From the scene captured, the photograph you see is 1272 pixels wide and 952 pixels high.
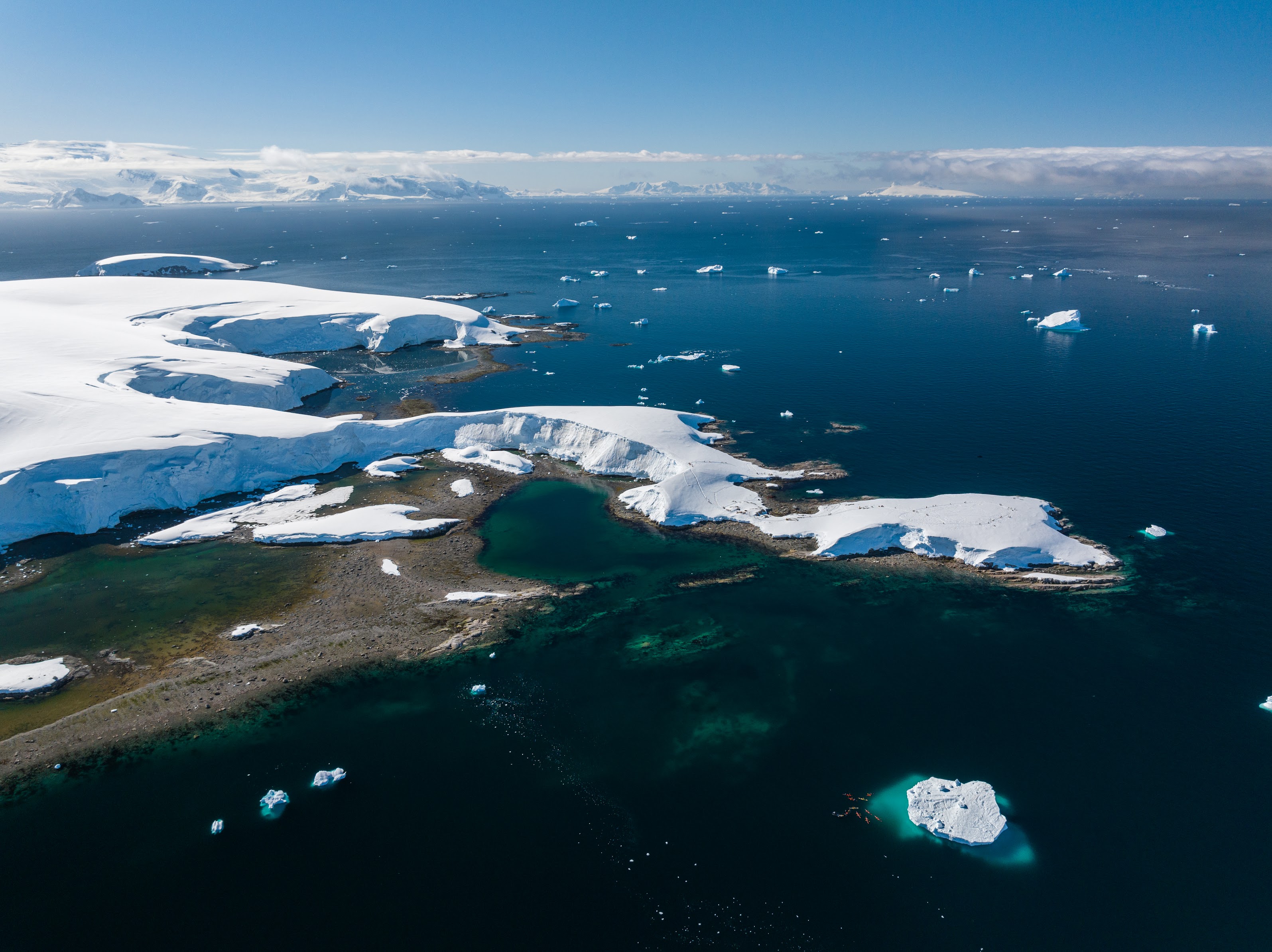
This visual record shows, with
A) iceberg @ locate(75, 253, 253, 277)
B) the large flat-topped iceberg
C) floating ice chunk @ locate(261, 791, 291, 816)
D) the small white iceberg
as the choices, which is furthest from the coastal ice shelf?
iceberg @ locate(75, 253, 253, 277)

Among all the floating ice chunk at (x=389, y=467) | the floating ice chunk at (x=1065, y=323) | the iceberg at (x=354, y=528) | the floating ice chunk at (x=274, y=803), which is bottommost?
the floating ice chunk at (x=274, y=803)

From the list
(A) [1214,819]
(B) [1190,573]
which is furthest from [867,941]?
(B) [1190,573]

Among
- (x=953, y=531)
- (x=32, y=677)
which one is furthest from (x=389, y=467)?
(x=953, y=531)

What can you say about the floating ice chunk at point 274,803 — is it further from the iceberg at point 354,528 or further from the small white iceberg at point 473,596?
the iceberg at point 354,528

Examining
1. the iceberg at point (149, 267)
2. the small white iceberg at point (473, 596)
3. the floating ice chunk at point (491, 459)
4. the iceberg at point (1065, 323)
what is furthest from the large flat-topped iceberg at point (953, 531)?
the iceberg at point (149, 267)

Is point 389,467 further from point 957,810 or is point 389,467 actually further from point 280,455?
point 957,810

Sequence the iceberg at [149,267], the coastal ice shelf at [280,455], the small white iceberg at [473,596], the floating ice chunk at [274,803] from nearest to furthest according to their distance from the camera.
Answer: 1. the floating ice chunk at [274,803]
2. the small white iceberg at [473,596]
3. the coastal ice shelf at [280,455]
4. the iceberg at [149,267]

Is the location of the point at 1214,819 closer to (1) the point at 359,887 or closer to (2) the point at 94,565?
(1) the point at 359,887
